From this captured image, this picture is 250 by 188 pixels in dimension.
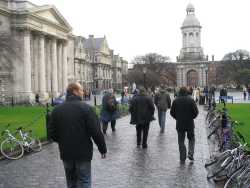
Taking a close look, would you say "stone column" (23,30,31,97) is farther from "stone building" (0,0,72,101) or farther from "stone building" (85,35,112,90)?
"stone building" (85,35,112,90)

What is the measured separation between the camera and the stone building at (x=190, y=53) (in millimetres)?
137250

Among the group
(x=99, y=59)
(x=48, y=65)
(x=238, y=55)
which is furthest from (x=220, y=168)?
(x=238, y=55)

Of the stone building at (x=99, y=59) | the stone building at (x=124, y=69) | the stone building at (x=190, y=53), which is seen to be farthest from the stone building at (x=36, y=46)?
the stone building at (x=124, y=69)

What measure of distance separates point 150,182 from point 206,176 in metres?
1.38

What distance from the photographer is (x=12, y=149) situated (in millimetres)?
14219

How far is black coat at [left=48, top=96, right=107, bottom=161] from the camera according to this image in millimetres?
7102

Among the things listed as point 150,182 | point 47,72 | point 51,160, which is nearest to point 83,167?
point 150,182

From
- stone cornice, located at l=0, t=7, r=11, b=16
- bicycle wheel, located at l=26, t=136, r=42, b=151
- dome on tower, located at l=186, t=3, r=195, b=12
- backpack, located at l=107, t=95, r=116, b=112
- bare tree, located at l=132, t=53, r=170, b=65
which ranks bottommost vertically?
bicycle wheel, located at l=26, t=136, r=42, b=151

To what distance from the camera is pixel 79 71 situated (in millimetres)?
113562

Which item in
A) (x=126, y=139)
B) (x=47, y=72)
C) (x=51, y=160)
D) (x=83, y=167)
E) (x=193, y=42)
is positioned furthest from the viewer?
(x=193, y=42)

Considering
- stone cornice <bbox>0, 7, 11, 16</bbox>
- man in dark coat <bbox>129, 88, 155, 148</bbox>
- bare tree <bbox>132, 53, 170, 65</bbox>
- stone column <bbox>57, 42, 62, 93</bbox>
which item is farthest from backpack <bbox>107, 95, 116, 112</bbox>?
bare tree <bbox>132, 53, 170, 65</bbox>

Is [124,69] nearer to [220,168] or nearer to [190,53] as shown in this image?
[190,53]

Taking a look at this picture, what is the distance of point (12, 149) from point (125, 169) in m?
4.29

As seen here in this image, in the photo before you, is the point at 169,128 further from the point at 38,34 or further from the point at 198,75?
the point at 198,75
